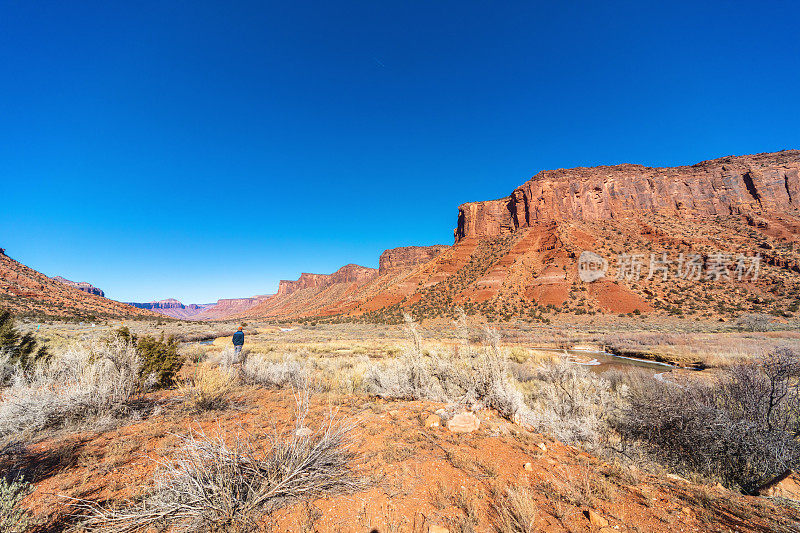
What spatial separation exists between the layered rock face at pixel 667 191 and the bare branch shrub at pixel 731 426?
55.6 meters

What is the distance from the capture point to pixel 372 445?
4070 mm

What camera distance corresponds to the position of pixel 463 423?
475 centimetres

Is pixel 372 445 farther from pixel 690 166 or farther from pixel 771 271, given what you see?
pixel 690 166

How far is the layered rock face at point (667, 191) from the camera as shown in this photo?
172 feet

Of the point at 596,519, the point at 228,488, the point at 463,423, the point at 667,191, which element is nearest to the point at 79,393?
the point at 228,488

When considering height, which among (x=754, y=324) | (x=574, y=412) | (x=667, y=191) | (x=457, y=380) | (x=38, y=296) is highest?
(x=667, y=191)

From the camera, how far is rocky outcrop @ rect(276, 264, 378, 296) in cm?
12406

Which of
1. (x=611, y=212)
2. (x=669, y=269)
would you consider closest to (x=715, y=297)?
(x=669, y=269)

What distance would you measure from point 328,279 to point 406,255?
47.0 meters

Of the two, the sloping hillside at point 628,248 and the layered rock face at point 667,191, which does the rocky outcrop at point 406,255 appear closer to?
the sloping hillside at point 628,248

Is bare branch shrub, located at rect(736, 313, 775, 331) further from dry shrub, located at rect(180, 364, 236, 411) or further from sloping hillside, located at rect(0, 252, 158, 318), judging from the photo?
sloping hillside, located at rect(0, 252, 158, 318)

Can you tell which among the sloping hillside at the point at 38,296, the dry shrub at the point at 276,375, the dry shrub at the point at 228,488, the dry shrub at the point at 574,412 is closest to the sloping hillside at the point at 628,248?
the dry shrub at the point at 574,412

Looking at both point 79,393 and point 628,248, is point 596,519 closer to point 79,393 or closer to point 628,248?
point 79,393

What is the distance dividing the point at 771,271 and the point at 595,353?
41.7 m
